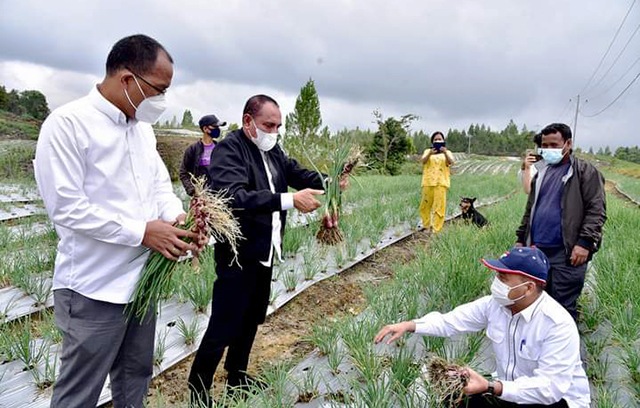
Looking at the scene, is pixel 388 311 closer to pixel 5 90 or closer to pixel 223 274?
pixel 223 274

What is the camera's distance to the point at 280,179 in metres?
2.39

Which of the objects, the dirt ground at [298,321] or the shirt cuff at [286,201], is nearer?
Answer: the shirt cuff at [286,201]

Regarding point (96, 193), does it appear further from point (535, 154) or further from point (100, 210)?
point (535, 154)

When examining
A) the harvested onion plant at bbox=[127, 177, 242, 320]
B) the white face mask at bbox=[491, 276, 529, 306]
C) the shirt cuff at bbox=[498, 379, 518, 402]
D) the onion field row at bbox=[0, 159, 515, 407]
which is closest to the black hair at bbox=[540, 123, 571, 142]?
the onion field row at bbox=[0, 159, 515, 407]

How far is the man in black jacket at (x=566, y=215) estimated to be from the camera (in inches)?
107

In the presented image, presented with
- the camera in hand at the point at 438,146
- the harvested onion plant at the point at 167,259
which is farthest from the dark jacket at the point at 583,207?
the camera in hand at the point at 438,146

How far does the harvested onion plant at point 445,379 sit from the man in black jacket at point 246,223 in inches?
33.8

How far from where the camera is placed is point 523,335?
184cm

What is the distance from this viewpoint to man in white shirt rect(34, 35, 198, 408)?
137 cm

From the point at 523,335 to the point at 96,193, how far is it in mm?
1734

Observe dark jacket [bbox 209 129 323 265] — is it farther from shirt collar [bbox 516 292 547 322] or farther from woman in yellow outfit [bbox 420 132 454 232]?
woman in yellow outfit [bbox 420 132 454 232]

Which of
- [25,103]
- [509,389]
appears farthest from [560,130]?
[25,103]

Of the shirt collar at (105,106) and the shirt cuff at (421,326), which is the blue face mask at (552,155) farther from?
the shirt collar at (105,106)

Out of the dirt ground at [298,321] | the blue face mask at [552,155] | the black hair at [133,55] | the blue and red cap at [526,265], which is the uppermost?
the black hair at [133,55]
